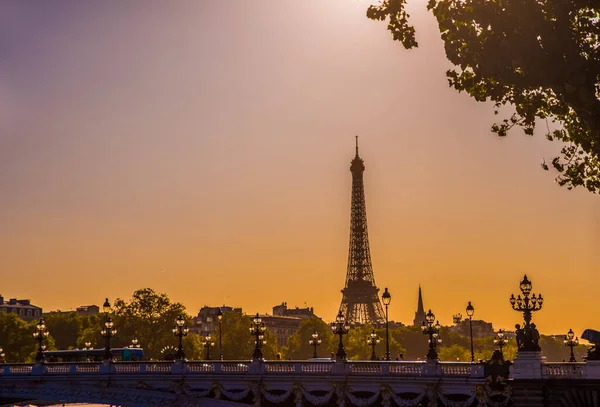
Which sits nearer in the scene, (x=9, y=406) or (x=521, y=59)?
(x=521, y=59)

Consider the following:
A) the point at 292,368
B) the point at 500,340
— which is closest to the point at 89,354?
the point at 292,368

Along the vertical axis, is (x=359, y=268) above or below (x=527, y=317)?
above

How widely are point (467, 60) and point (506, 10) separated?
2.50 meters

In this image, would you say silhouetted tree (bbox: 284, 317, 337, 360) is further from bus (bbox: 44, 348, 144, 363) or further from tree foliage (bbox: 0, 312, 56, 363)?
bus (bbox: 44, 348, 144, 363)

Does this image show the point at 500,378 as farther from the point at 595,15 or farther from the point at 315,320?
the point at 315,320

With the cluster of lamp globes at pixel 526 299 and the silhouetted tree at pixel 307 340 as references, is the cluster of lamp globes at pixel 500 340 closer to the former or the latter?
the cluster of lamp globes at pixel 526 299

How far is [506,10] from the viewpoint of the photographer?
31.6 metres

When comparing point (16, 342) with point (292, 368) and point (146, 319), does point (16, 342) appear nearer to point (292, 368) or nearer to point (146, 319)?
point (146, 319)

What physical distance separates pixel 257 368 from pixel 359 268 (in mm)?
122242

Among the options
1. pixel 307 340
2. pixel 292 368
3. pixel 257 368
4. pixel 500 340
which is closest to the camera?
pixel 257 368

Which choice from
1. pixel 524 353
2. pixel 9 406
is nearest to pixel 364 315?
pixel 9 406

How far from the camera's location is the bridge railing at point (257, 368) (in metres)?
51.2

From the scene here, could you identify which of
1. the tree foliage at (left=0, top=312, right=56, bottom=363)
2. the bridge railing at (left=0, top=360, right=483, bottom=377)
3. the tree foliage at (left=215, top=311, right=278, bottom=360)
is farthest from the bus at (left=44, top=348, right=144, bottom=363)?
the tree foliage at (left=215, top=311, right=278, bottom=360)

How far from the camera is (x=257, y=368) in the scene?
5959cm
